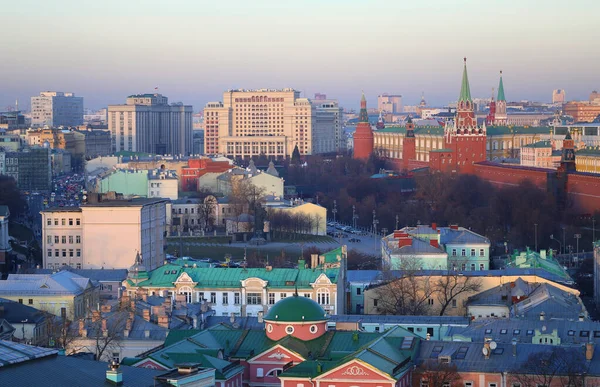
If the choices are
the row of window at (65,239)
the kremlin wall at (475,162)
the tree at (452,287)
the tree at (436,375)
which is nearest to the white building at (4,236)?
the row of window at (65,239)

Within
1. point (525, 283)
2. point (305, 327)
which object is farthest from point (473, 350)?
point (525, 283)

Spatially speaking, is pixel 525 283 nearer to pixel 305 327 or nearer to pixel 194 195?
pixel 305 327

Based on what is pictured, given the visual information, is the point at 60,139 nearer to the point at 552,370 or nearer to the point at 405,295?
the point at 405,295

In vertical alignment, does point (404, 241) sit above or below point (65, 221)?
below

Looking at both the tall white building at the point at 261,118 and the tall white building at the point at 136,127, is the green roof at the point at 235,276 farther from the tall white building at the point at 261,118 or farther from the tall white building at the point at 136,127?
the tall white building at the point at 136,127

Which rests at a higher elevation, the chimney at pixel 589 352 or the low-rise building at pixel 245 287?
the chimney at pixel 589 352

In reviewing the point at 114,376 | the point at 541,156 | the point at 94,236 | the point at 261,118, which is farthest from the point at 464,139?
the point at 114,376
